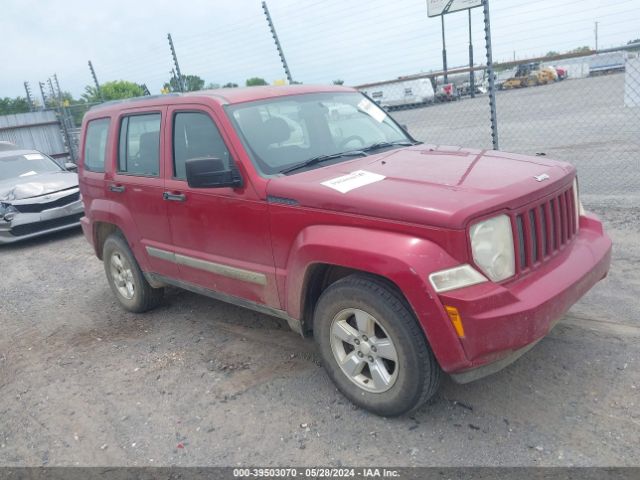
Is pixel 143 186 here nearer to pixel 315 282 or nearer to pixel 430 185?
pixel 315 282

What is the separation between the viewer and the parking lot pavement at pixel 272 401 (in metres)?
2.92

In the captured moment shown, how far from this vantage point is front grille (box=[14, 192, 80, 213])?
8.63 m

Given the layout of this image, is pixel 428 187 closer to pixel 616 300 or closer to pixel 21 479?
pixel 616 300

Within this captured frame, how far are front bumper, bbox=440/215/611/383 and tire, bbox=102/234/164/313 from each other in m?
3.26

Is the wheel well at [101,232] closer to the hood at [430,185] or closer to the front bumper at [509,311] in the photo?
the hood at [430,185]

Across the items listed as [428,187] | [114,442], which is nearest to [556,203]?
[428,187]

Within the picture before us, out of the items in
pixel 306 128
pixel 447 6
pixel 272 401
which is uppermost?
pixel 447 6

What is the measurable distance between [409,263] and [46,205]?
25.4 ft

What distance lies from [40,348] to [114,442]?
1.94 m

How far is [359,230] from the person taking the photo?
3004mm

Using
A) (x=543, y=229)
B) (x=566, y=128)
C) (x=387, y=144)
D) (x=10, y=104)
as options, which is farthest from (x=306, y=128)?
Result: (x=10, y=104)

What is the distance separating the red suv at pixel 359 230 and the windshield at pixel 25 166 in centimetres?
578

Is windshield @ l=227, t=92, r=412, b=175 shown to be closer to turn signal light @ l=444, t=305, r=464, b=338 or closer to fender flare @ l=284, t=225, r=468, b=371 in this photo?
fender flare @ l=284, t=225, r=468, b=371

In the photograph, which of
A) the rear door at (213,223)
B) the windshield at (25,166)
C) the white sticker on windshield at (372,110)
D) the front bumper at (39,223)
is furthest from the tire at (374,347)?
the windshield at (25,166)
